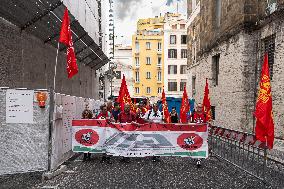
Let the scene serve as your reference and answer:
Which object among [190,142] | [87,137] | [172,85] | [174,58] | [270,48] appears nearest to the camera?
[190,142]

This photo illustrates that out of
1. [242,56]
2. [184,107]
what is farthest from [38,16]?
[242,56]

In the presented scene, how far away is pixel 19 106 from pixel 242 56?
11416 millimetres

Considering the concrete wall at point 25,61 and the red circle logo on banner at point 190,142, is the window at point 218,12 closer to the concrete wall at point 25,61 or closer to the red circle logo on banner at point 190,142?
the concrete wall at point 25,61

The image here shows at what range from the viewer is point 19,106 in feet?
27.8

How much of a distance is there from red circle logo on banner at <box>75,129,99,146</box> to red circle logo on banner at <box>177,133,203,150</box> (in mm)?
2625

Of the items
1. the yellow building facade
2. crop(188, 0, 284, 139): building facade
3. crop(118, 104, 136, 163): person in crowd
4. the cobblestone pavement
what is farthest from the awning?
the yellow building facade

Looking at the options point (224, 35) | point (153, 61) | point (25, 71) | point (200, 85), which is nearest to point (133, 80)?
point (153, 61)

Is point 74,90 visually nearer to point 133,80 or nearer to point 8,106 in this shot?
point 8,106

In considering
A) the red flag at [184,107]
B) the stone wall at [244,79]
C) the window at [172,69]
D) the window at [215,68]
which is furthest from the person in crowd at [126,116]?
the window at [172,69]

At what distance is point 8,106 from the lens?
8.39m

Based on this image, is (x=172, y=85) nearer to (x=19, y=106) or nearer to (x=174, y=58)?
(x=174, y=58)

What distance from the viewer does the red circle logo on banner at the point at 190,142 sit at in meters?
11.1

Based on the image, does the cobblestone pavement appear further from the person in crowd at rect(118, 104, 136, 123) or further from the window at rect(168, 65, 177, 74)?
the window at rect(168, 65, 177, 74)

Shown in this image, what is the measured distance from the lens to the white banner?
11.1 m
